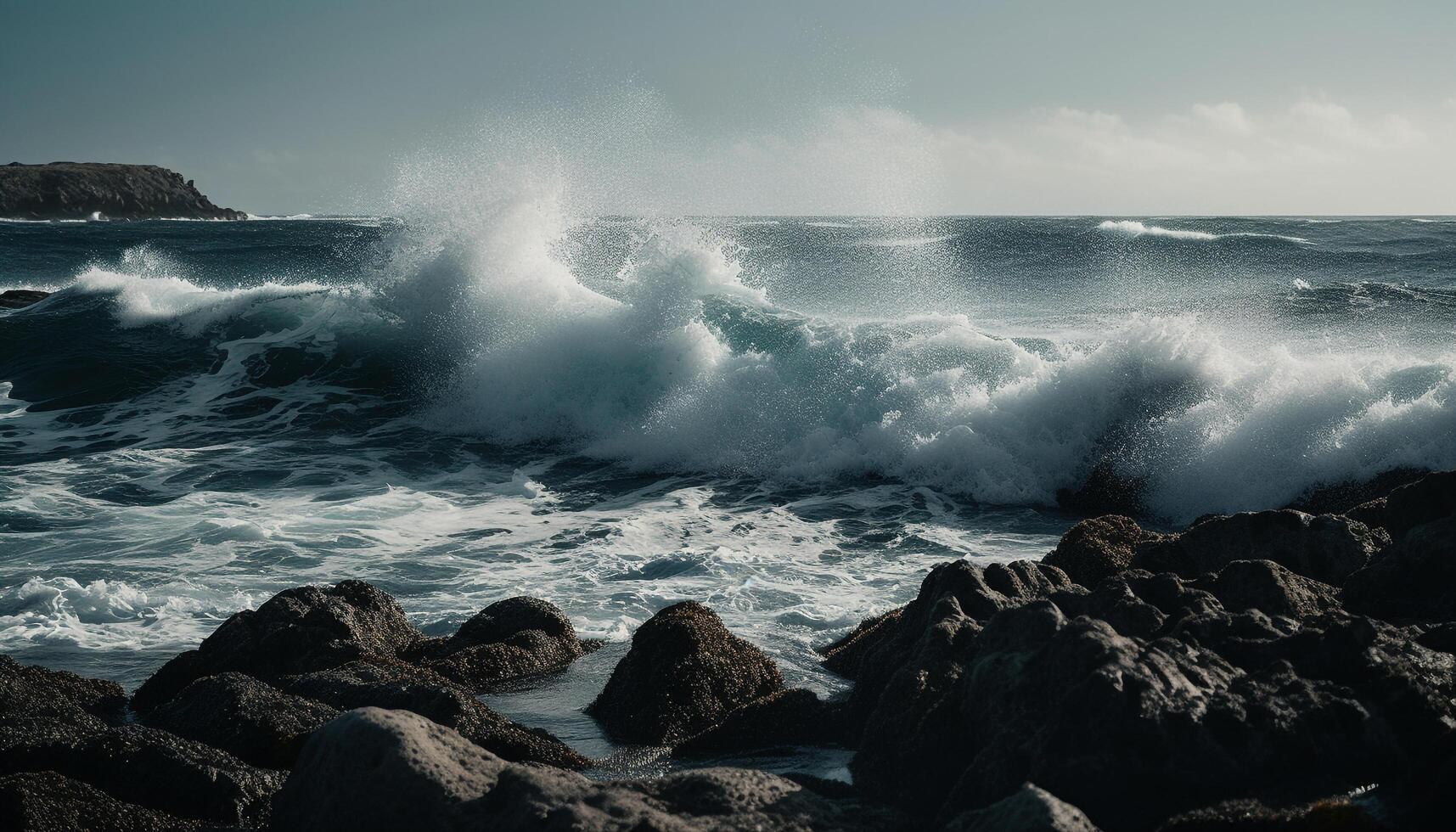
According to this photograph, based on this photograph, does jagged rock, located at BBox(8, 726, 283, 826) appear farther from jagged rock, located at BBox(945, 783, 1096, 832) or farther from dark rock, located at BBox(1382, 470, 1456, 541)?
dark rock, located at BBox(1382, 470, 1456, 541)

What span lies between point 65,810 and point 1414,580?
5332mm

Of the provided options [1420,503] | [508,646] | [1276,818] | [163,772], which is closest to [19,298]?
[508,646]

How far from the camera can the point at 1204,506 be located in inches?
412

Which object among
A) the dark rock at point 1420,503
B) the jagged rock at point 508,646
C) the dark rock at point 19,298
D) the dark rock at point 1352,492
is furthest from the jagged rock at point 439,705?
the dark rock at point 19,298

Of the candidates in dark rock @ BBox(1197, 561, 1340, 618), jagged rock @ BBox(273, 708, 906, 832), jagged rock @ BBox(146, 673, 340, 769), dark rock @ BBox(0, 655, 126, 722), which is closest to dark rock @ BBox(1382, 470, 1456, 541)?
dark rock @ BBox(1197, 561, 1340, 618)

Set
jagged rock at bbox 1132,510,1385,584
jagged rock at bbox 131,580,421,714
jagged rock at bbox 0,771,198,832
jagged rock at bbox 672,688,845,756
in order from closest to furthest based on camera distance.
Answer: jagged rock at bbox 0,771,198,832 → jagged rock at bbox 672,688,845,756 → jagged rock at bbox 1132,510,1385,584 → jagged rock at bbox 131,580,421,714

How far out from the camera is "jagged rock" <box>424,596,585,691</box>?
19.1 feet

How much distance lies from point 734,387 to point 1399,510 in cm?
913

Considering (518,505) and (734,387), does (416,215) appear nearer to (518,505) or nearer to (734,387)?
(734,387)

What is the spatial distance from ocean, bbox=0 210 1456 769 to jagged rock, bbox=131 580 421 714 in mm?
827

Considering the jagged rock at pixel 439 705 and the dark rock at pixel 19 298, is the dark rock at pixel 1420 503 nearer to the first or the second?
the jagged rock at pixel 439 705

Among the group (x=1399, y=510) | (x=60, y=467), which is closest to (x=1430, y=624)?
(x=1399, y=510)

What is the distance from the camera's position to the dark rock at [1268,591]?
4434 mm

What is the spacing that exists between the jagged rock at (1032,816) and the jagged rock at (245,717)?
113 inches
